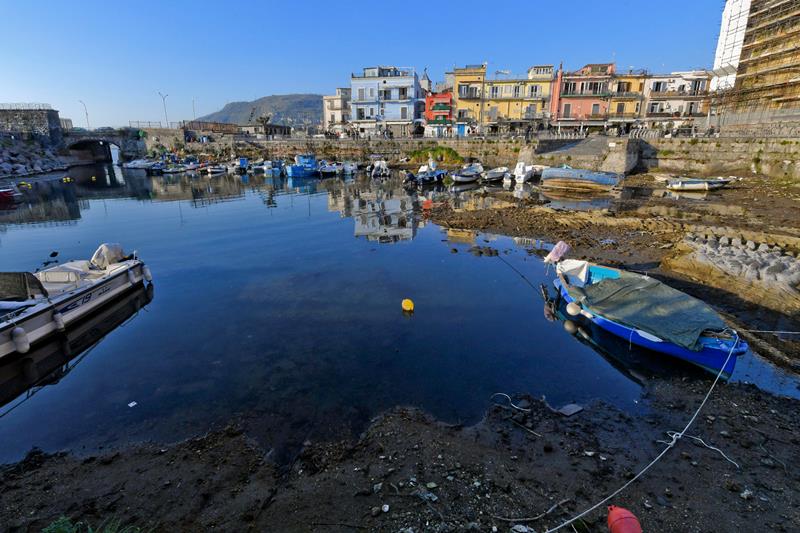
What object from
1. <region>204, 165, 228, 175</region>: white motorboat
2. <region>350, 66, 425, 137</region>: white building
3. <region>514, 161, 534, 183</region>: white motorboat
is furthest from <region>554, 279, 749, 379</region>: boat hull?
<region>350, 66, 425, 137</region>: white building

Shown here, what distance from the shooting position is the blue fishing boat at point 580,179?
36.2 metres

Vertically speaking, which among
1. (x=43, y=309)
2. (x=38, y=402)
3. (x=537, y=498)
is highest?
(x=43, y=309)

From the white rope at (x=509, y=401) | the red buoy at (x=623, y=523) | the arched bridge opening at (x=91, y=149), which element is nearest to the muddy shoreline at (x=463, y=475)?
the white rope at (x=509, y=401)

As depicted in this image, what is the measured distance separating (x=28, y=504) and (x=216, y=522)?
308cm

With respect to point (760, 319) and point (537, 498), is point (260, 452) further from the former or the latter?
point (760, 319)

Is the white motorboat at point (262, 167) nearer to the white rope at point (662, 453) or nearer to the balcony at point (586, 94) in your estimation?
the balcony at point (586, 94)

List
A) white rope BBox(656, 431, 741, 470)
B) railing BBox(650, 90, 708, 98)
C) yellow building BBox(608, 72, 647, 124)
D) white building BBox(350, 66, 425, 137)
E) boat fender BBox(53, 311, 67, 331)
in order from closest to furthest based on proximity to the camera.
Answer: white rope BBox(656, 431, 741, 470) < boat fender BBox(53, 311, 67, 331) < railing BBox(650, 90, 708, 98) < yellow building BBox(608, 72, 647, 124) < white building BBox(350, 66, 425, 137)

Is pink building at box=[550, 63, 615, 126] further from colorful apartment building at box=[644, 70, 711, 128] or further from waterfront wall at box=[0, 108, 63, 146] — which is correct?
waterfront wall at box=[0, 108, 63, 146]

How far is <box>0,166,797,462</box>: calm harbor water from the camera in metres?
8.72

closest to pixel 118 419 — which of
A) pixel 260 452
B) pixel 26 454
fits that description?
pixel 26 454

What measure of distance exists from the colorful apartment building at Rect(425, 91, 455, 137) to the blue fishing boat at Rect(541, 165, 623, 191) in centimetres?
2883

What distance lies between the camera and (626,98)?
60.9 m

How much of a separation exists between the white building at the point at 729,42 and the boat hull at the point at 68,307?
6544 cm

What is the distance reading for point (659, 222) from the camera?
76.0 ft
